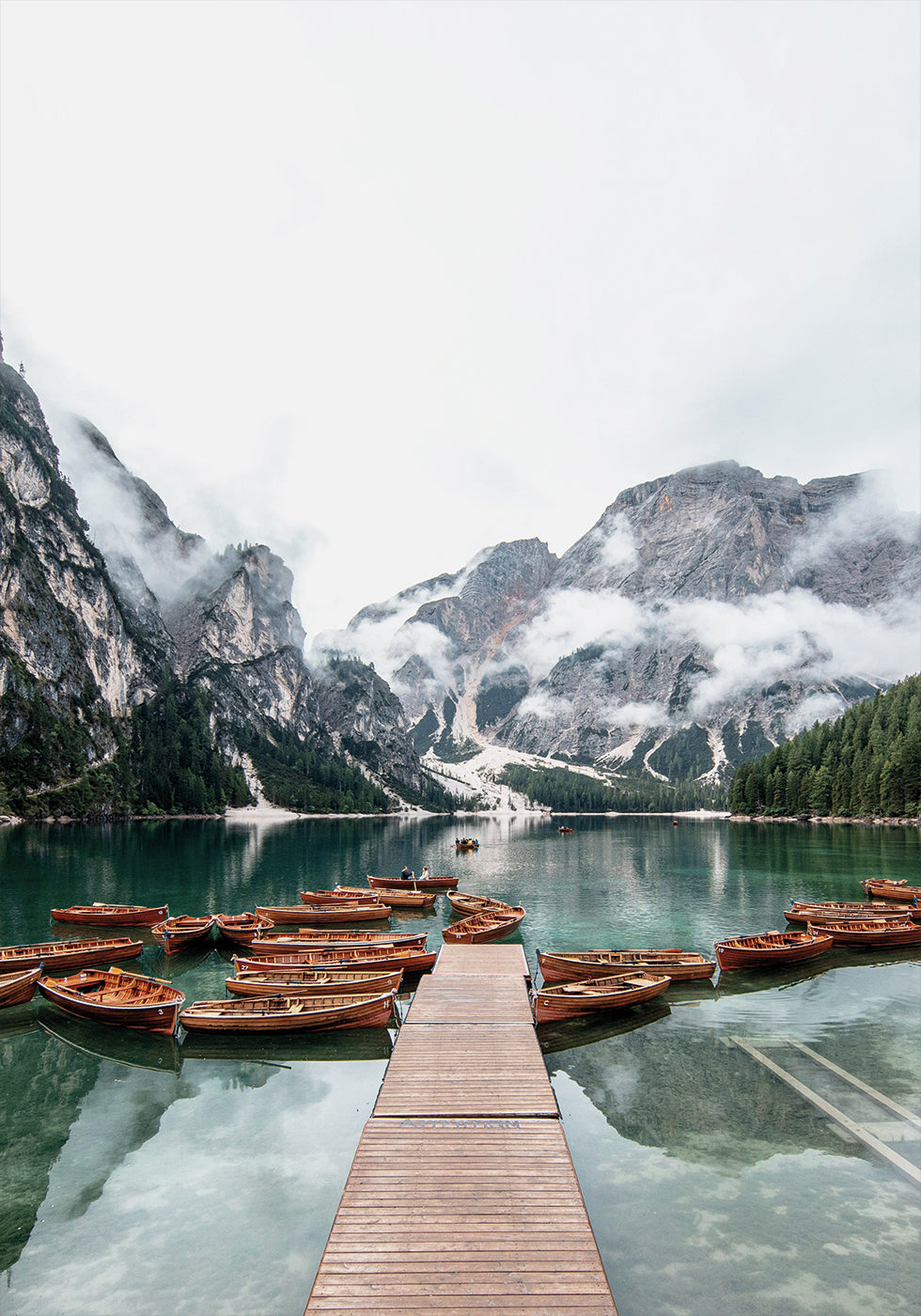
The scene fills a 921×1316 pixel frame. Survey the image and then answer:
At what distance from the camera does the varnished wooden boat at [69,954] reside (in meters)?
40.5

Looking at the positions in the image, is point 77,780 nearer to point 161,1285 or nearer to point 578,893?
point 578,893

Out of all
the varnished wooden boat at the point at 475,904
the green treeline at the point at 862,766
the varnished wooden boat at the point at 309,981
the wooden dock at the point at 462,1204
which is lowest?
the varnished wooden boat at the point at 475,904

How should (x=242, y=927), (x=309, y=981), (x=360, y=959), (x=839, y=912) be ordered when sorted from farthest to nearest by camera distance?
(x=839, y=912) < (x=242, y=927) < (x=360, y=959) < (x=309, y=981)

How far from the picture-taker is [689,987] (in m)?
40.6

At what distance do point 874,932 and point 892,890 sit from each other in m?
22.0

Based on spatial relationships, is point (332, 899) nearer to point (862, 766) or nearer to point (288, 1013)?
point (288, 1013)

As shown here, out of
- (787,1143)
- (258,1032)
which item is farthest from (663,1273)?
(258,1032)

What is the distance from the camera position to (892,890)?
67625 millimetres

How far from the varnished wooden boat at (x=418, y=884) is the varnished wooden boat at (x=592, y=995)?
140ft

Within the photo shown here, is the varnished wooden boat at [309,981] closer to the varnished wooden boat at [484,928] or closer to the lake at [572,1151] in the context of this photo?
the lake at [572,1151]

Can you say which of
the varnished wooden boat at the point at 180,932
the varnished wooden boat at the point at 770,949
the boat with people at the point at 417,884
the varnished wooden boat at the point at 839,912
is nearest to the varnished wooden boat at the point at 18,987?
the varnished wooden boat at the point at 180,932

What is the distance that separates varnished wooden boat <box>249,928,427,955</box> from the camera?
44.4 m

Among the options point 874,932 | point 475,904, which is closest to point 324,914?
point 475,904

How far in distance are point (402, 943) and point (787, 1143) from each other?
28.4 meters
